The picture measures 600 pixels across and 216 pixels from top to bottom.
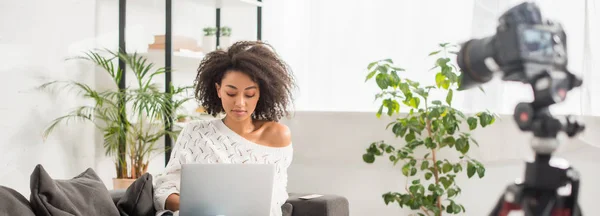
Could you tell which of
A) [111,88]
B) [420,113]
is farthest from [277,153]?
[111,88]

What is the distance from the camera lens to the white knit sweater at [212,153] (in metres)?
2.73

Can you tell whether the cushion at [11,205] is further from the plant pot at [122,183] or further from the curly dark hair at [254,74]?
the plant pot at [122,183]

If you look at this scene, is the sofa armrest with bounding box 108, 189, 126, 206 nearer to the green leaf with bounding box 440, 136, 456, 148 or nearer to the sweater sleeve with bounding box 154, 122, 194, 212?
the sweater sleeve with bounding box 154, 122, 194, 212

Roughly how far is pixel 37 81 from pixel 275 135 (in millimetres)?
1310

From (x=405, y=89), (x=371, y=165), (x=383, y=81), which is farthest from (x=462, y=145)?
(x=371, y=165)

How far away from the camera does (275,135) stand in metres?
2.99

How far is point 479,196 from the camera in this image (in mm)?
4098

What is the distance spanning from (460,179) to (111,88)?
1.95m

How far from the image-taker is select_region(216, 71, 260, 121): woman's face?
9.06ft

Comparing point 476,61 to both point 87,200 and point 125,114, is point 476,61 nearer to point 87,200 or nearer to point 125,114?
point 87,200

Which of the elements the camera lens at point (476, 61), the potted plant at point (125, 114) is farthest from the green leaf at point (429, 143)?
the camera lens at point (476, 61)

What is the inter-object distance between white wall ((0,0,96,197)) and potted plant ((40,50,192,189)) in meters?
0.06

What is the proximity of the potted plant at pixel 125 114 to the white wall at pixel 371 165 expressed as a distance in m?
0.94

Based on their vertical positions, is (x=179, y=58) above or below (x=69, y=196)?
above
